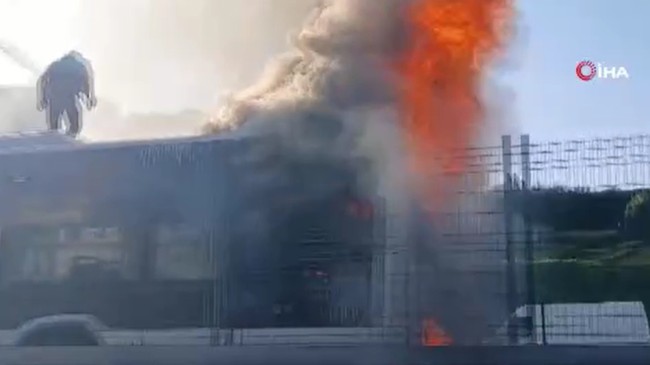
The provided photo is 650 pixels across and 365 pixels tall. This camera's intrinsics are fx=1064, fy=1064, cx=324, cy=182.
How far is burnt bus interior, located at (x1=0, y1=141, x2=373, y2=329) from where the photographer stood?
1155 cm

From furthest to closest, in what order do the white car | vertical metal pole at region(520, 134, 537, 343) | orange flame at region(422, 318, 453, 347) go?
the white car → orange flame at region(422, 318, 453, 347) → vertical metal pole at region(520, 134, 537, 343)

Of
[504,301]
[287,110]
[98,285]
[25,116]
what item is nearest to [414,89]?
[287,110]

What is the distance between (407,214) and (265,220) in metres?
1.57

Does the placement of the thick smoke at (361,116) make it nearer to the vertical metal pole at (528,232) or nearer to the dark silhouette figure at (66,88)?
the vertical metal pole at (528,232)

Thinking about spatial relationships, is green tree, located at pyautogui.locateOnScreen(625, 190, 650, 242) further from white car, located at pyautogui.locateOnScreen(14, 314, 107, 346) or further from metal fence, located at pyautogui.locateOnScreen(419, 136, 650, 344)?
white car, located at pyautogui.locateOnScreen(14, 314, 107, 346)

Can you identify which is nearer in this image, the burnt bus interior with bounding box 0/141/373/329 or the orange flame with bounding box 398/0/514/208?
the burnt bus interior with bounding box 0/141/373/329

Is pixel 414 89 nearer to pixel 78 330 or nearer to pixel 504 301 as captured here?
pixel 504 301

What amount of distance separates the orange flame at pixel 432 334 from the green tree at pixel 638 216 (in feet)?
7.13

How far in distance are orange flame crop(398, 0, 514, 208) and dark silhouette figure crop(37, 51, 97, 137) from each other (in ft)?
23.6

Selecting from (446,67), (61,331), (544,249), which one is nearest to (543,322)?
(544,249)

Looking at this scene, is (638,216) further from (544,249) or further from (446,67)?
(446,67)

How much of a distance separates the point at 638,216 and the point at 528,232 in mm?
1131

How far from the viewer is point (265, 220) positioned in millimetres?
11797

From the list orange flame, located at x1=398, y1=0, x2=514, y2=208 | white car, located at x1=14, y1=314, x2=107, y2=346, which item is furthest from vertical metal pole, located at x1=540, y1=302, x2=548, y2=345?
white car, located at x1=14, y1=314, x2=107, y2=346
